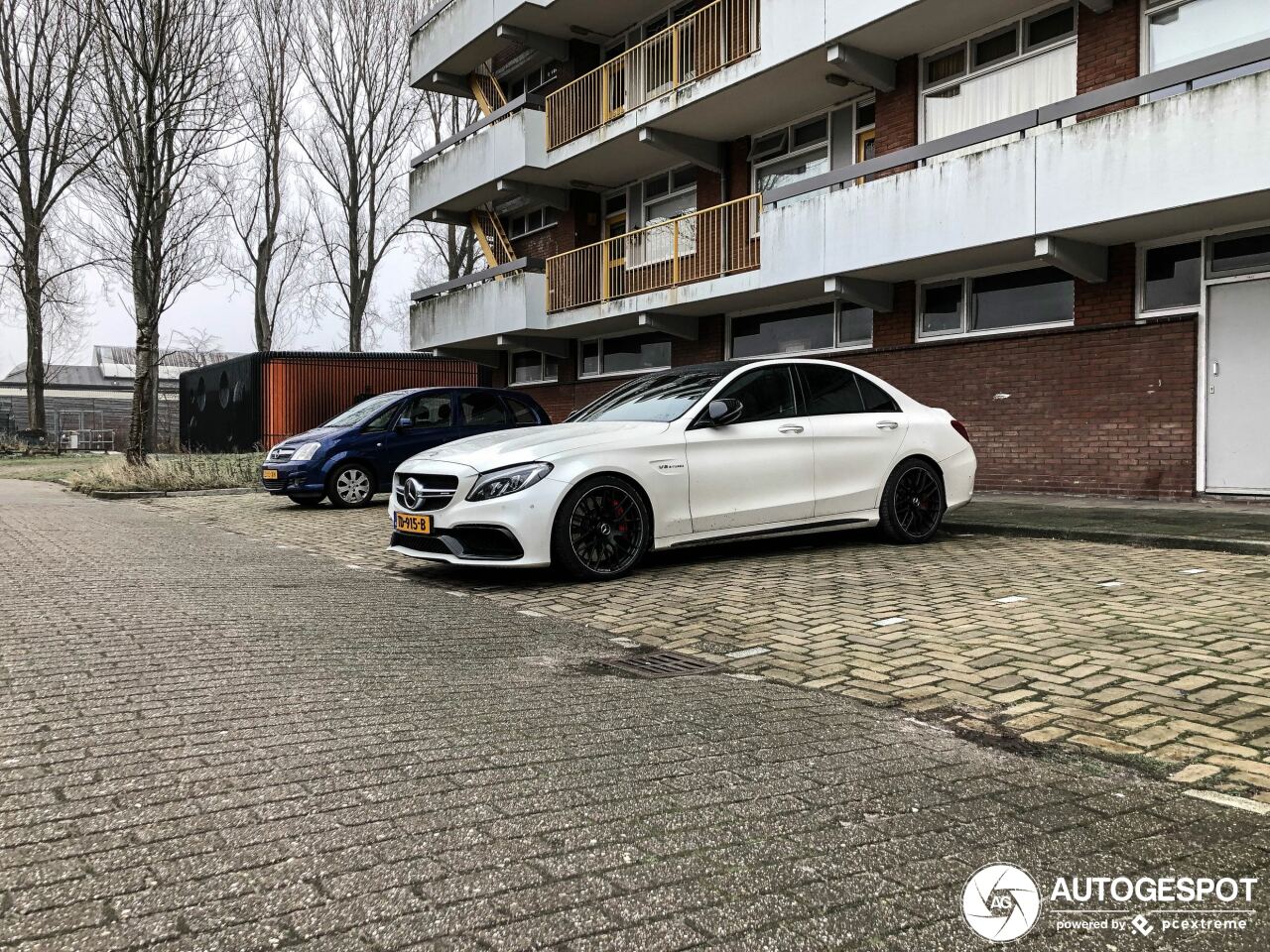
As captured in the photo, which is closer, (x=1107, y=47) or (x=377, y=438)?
(x=1107, y=47)

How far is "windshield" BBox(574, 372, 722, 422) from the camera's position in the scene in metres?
7.79

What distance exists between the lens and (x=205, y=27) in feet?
63.0

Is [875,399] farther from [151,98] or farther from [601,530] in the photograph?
[151,98]

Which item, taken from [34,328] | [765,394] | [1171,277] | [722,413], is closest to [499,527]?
[722,413]

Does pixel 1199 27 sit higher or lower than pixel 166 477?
higher

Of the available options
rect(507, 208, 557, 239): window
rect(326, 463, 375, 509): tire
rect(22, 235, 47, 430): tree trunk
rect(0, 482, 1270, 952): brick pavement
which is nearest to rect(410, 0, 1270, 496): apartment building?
rect(507, 208, 557, 239): window

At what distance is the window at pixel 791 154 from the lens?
17250 millimetres

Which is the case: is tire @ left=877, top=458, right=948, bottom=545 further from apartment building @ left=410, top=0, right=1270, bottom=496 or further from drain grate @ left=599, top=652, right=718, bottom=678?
apartment building @ left=410, top=0, right=1270, bottom=496

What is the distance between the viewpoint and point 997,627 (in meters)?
5.39

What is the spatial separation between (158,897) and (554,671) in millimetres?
2396

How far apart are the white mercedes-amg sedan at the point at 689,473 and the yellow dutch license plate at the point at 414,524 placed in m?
0.01

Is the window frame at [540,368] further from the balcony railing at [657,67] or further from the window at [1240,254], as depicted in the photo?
the window at [1240,254]

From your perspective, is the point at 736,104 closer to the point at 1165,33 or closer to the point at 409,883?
the point at 1165,33

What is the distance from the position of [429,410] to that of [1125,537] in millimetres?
9249
